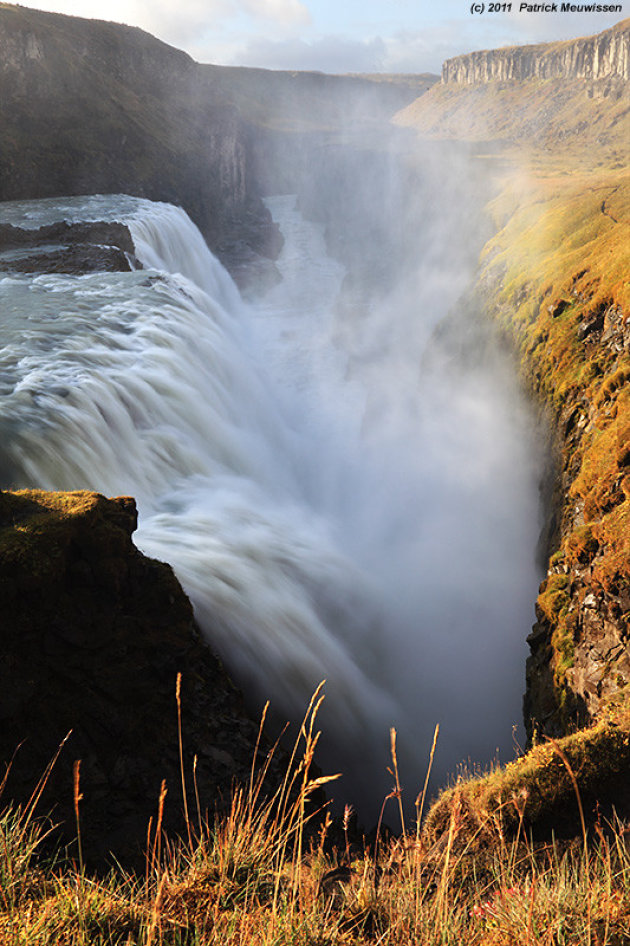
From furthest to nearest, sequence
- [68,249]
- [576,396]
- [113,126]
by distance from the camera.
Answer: [113,126]
[68,249]
[576,396]

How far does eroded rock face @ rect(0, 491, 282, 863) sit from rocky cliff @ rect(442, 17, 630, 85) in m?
150

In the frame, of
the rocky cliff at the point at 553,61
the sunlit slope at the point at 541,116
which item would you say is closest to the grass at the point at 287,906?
the sunlit slope at the point at 541,116

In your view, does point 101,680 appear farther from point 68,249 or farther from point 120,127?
point 120,127

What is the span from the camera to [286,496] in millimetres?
20469

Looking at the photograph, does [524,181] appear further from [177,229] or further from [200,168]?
[200,168]

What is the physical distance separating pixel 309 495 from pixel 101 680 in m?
16.4

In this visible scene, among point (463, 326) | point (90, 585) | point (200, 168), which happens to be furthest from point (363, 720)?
point (200, 168)

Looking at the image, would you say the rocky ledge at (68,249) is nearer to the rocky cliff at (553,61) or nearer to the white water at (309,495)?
the white water at (309,495)

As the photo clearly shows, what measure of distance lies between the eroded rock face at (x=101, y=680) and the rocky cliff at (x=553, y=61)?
150 metres

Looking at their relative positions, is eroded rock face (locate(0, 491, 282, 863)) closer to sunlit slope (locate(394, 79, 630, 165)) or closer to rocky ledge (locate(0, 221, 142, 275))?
rocky ledge (locate(0, 221, 142, 275))

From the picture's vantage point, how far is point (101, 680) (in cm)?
Answer: 627

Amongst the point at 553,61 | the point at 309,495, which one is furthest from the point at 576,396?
the point at 553,61

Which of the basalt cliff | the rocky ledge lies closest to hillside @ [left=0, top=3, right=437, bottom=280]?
the rocky ledge

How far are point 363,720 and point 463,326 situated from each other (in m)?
22.4
